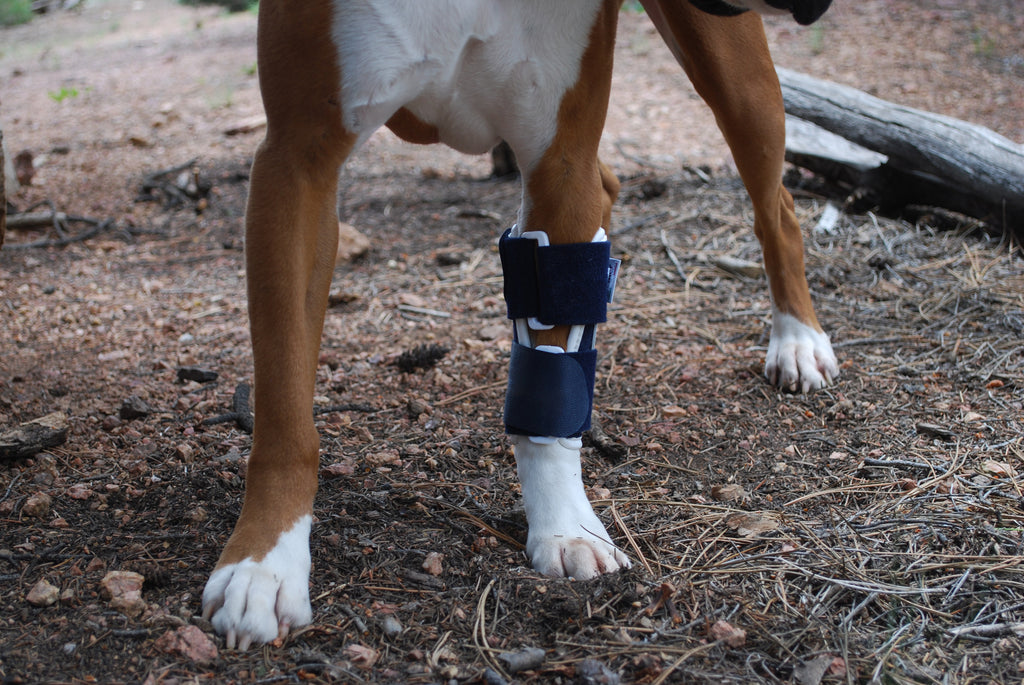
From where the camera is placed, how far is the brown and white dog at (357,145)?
1.42m

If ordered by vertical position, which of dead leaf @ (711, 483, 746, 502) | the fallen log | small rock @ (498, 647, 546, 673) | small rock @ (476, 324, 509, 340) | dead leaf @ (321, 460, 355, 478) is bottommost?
small rock @ (476, 324, 509, 340)

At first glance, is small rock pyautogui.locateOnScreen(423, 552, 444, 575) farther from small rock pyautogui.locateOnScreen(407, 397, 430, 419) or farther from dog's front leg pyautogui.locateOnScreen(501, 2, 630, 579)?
small rock pyautogui.locateOnScreen(407, 397, 430, 419)

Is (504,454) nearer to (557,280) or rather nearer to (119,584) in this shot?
(557,280)

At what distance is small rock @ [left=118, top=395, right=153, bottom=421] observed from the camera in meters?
2.34

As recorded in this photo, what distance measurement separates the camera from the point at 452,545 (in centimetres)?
176

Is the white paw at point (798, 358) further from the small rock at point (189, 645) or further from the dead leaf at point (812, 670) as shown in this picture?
the small rock at point (189, 645)

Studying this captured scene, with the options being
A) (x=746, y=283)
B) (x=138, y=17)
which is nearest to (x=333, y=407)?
(x=746, y=283)

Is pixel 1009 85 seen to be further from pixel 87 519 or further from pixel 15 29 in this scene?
pixel 15 29

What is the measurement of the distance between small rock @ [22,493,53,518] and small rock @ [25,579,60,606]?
12.7 inches

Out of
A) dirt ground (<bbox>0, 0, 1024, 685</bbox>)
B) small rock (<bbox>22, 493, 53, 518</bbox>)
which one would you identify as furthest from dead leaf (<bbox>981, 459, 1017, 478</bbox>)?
small rock (<bbox>22, 493, 53, 518</bbox>)

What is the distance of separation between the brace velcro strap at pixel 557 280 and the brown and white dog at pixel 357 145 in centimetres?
1

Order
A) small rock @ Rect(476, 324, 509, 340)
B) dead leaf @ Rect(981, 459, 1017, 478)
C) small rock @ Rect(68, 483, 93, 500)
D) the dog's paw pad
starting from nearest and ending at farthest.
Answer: the dog's paw pad → small rock @ Rect(68, 483, 93, 500) → dead leaf @ Rect(981, 459, 1017, 478) → small rock @ Rect(476, 324, 509, 340)

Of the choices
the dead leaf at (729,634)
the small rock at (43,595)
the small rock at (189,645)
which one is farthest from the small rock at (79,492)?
the dead leaf at (729,634)

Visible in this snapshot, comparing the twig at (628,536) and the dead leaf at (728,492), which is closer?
the twig at (628,536)
